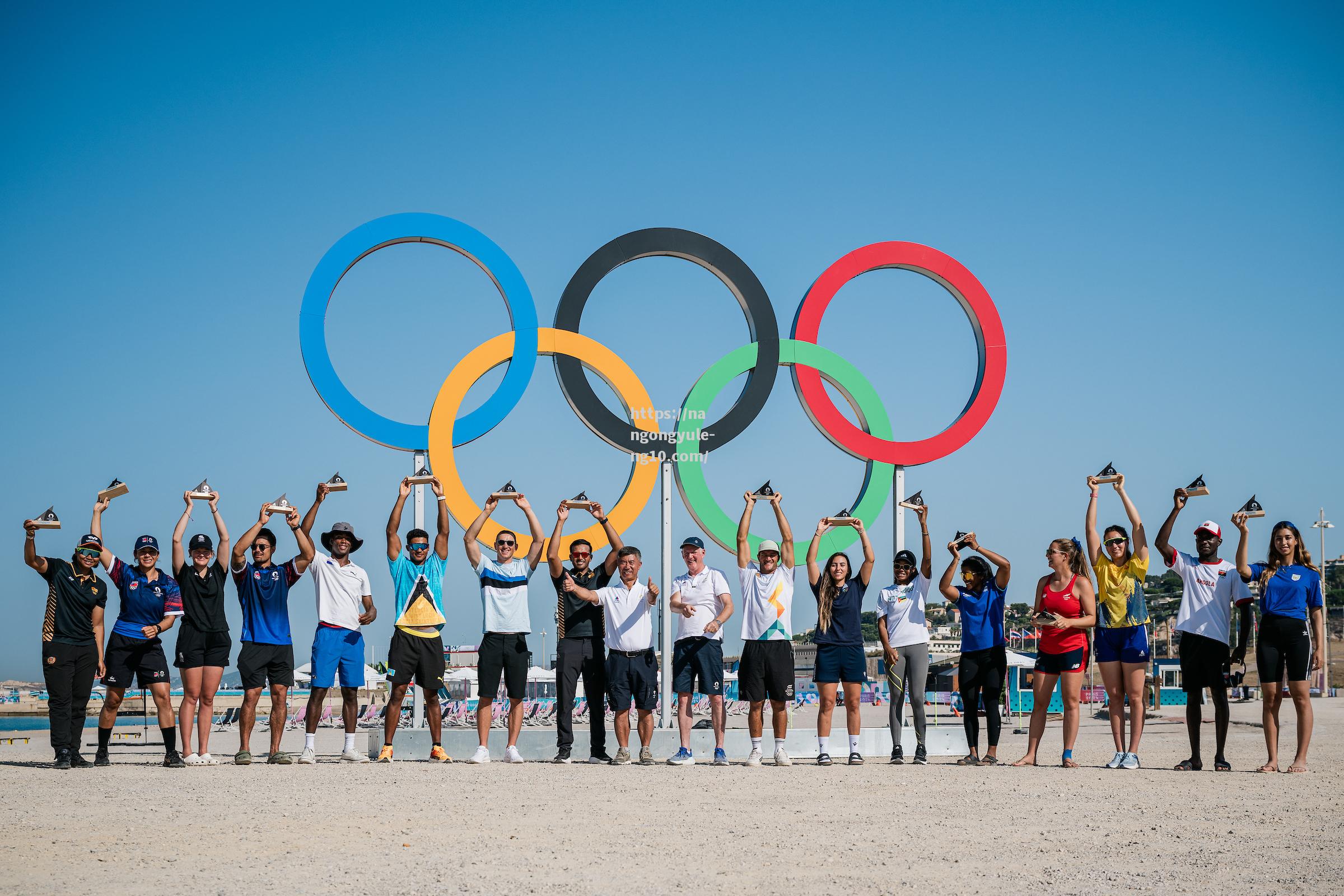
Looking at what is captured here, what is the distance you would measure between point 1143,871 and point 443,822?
2.87m

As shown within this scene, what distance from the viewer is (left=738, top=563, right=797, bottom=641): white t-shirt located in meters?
8.34

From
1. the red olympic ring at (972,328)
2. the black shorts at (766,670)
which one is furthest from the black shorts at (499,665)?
the red olympic ring at (972,328)

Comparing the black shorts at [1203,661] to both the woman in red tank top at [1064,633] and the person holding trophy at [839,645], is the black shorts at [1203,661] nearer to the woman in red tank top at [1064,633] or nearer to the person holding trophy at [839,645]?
the woman in red tank top at [1064,633]

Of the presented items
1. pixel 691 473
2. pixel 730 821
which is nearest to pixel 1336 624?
pixel 691 473

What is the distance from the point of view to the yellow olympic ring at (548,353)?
1025 centimetres

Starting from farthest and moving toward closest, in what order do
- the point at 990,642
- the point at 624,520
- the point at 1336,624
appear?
the point at 1336,624
the point at 624,520
the point at 990,642

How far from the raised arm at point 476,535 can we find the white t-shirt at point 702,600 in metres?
1.48

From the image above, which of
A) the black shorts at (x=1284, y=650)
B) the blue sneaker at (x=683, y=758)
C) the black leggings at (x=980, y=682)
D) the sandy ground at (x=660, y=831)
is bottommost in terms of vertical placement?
the blue sneaker at (x=683, y=758)

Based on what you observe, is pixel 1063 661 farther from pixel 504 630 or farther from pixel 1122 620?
pixel 504 630

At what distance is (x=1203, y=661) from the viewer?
8.05 meters

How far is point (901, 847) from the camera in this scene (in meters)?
4.69

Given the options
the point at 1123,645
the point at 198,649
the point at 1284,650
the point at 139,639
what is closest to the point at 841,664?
the point at 1123,645

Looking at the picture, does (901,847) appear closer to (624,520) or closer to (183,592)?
(183,592)

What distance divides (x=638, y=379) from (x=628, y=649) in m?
3.50
